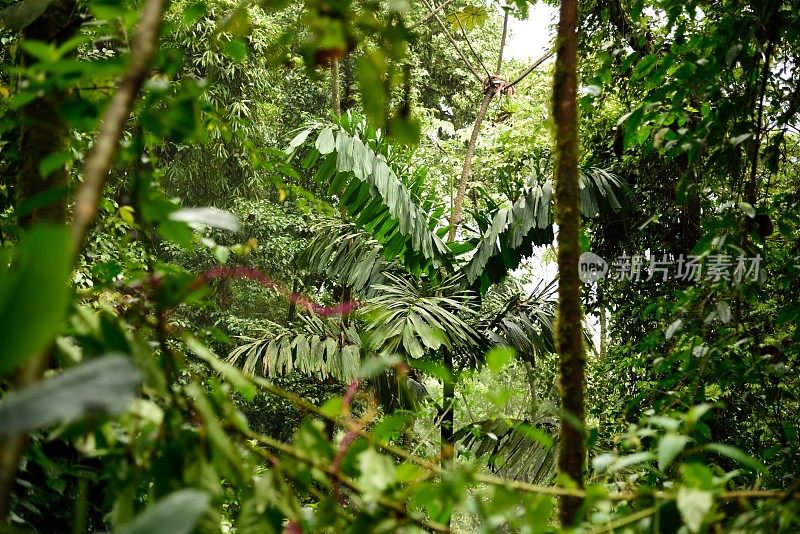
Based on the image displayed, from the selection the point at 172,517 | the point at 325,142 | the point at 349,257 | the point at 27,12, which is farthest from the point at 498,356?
the point at 349,257

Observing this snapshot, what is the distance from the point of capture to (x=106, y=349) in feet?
1.48

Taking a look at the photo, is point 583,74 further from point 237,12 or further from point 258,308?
point 258,308

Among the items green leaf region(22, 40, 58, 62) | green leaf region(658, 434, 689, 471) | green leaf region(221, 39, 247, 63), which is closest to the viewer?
green leaf region(22, 40, 58, 62)

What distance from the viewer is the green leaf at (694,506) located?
49 cm

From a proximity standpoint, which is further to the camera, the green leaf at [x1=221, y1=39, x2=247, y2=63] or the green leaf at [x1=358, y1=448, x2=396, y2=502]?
the green leaf at [x1=221, y1=39, x2=247, y2=63]

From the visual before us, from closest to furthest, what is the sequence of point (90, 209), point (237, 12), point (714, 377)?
point (90, 209)
point (237, 12)
point (714, 377)

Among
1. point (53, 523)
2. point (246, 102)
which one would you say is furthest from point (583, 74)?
point (246, 102)

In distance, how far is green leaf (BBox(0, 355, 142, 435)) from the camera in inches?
10.6

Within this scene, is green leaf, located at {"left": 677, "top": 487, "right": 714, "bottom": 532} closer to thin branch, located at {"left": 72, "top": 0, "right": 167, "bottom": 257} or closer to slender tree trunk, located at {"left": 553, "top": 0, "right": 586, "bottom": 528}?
slender tree trunk, located at {"left": 553, "top": 0, "right": 586, "bottom": 528}

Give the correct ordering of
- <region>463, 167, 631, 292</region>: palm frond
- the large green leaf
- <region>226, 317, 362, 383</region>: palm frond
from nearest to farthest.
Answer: <region>463, 167, 631, 292</region>: palm frond → <region>226, 317, 362, 383</region>: palm frond → the large green leaf

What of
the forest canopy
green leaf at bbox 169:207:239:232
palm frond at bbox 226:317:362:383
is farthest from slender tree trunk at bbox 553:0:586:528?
palm frond at bbox 226:317:362:383

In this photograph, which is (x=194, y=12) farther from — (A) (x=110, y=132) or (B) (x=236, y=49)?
(A) (x=110, y=132)

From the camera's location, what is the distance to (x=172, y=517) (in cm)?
31

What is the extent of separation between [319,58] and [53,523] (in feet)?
2.32
